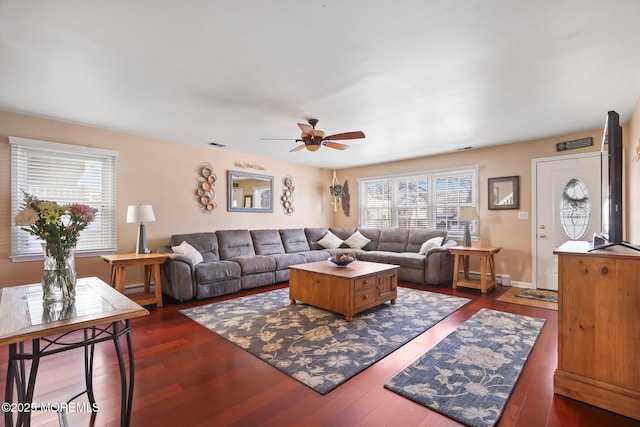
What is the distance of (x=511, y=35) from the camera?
78.9 inches

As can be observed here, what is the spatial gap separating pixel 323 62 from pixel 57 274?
222 centimetres

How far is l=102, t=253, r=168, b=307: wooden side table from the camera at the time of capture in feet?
11.7

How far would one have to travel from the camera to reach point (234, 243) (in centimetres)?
518

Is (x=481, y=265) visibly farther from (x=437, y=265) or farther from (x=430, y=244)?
(x=430, y=244)

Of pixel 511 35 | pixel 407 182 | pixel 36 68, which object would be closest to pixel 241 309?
pixel 36 68

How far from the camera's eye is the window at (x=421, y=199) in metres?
5.50

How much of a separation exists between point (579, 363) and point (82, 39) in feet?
13.0

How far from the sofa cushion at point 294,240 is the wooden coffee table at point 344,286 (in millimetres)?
2080

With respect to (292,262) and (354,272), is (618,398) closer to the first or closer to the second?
(354,272)

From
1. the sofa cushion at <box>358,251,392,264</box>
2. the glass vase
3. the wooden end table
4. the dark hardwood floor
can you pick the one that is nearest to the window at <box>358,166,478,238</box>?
the sofa cushion at <box>358,251,392,264</box>

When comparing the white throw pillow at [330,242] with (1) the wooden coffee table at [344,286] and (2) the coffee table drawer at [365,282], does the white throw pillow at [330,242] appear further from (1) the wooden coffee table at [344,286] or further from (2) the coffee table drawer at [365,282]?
(2) the coffee table drawer at [365,282]

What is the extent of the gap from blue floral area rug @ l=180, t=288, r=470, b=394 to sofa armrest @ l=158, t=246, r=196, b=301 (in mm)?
321

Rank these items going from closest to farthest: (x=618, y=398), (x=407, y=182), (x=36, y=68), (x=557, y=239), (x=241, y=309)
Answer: (x=618, y=398)
(x=36, y=68)
(x=241, y=309)
(x=557, y=239)
(x=407, y=182)

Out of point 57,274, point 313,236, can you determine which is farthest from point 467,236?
point 57,274
